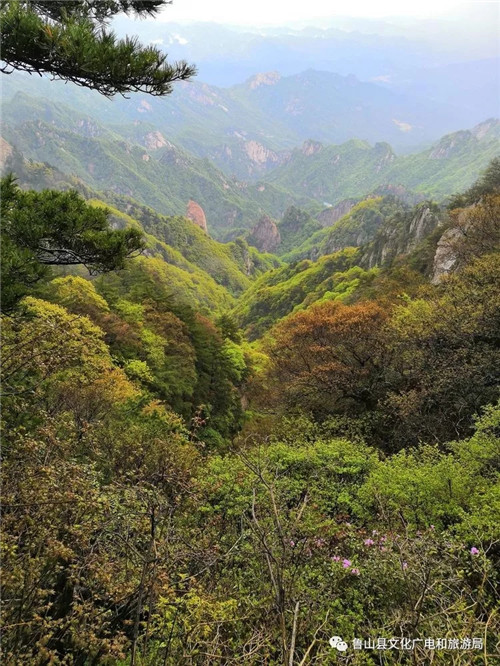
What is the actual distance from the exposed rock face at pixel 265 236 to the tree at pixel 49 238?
184 metres

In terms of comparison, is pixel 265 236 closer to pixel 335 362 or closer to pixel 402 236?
pixel 402 236

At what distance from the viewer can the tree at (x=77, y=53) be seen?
4207 mm

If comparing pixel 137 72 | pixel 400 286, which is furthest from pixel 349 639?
pixel 400 286

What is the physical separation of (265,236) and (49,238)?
187725 millimetres

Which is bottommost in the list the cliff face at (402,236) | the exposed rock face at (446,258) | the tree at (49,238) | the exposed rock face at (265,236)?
the exposed rock face at (265,236)

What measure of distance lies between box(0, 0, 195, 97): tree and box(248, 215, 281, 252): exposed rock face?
185 m

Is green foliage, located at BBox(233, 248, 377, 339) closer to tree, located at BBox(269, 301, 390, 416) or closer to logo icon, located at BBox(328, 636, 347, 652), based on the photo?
tree, located at BBox(269, 301, 390, 416)

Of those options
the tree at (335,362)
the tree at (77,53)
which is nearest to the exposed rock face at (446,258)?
the tree at (335,362)

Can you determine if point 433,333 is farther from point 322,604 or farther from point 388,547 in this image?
point 322,604

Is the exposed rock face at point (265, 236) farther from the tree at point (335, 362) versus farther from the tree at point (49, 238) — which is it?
the tree at point (49, 238)

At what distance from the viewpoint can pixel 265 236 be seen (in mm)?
188750

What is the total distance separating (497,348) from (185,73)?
11.3 m

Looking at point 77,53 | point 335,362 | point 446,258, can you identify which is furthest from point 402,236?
point 77,53

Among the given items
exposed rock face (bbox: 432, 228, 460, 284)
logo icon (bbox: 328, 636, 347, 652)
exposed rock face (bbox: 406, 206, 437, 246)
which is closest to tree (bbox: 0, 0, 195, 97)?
logo icon (bbox: 328, 636, 347, 652)
